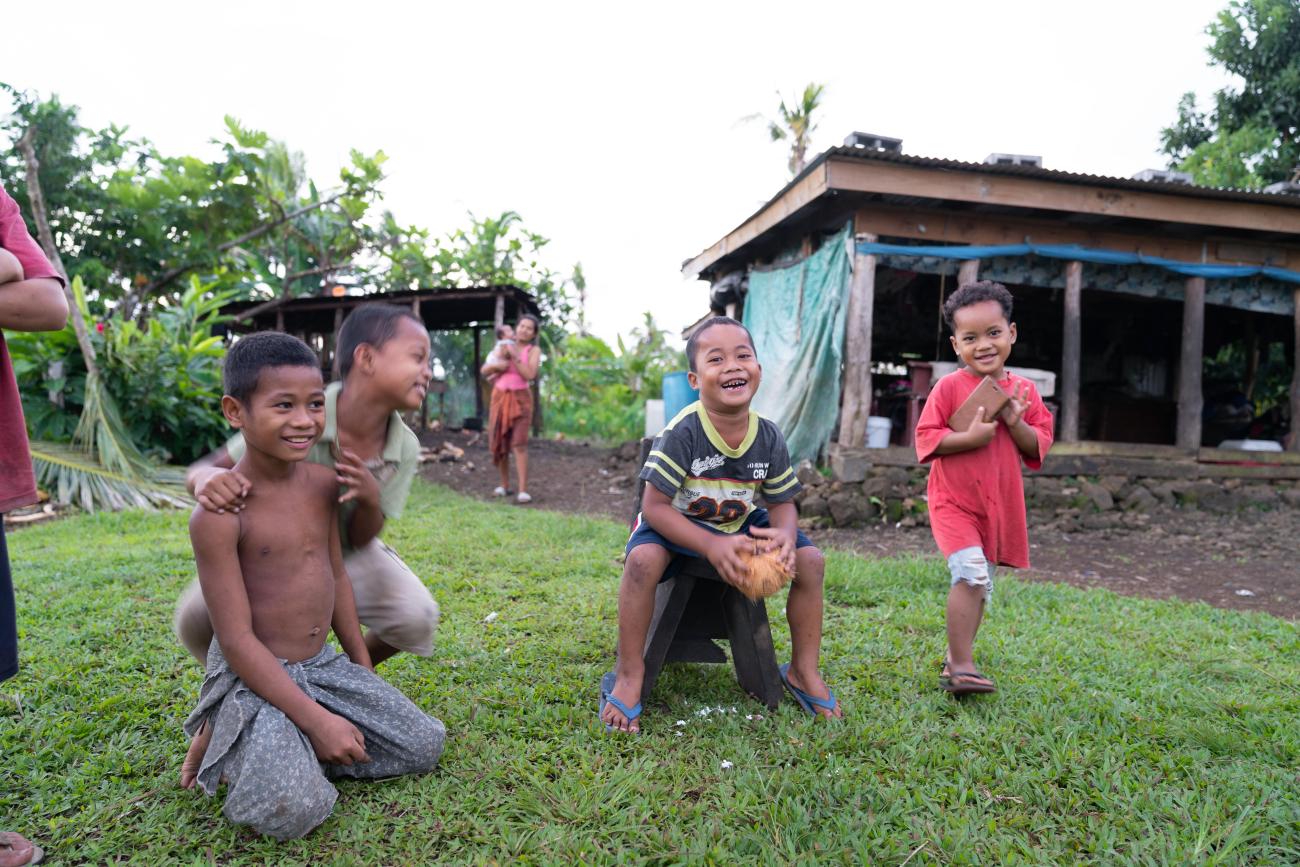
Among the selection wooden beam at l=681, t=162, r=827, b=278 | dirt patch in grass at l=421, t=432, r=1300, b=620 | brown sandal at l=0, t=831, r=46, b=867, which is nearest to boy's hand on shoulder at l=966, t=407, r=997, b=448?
brown sandal at l=0, t=831, r=46, b=867

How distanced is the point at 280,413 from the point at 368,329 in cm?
42

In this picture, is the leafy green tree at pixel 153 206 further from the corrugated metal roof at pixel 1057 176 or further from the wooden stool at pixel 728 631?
the wooden stool at pixel 728 631

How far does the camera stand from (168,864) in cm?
180

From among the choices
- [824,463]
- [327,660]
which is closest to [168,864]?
[327,660]

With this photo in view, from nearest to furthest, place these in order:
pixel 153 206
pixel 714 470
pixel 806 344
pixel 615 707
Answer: pixel 615 707
pixel 714 470
pixel 806 344
pixel 153 206

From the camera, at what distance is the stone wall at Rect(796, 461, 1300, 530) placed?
23.6 ft

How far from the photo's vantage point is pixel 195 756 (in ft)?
6.93

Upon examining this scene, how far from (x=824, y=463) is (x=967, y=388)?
17.4 ft

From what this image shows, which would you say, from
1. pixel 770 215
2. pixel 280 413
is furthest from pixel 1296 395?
pixel 280 413

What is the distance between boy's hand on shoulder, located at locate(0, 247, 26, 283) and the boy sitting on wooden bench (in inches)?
68.1

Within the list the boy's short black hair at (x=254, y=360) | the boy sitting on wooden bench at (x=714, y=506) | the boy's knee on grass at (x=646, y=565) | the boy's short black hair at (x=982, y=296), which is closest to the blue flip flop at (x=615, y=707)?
the boy sitting on wooden bench at (x=714, y=506)

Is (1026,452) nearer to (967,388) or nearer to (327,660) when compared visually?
(967,388)

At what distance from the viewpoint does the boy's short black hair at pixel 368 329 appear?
232 cm

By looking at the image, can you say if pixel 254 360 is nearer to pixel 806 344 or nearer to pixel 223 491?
pixel 223 491
